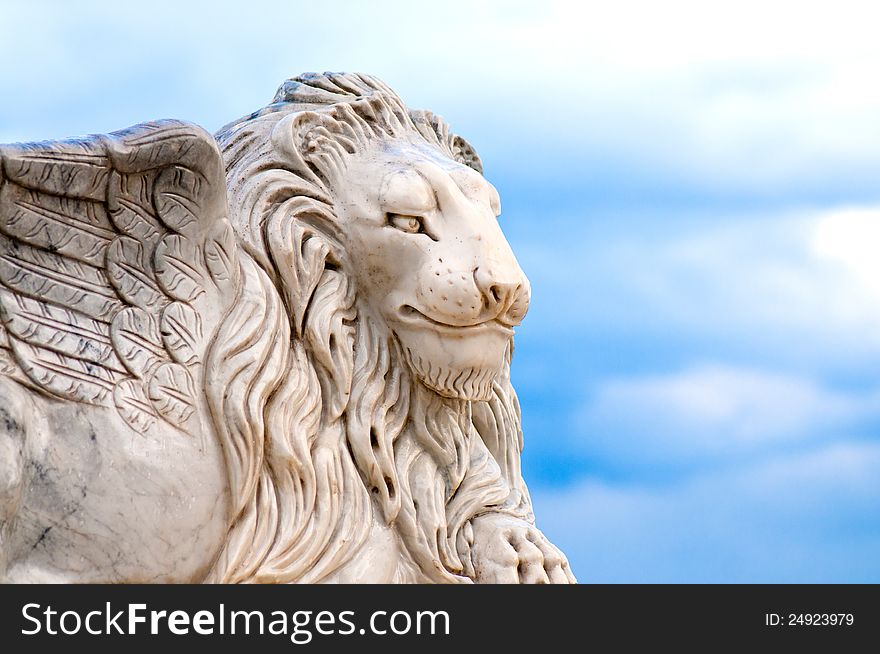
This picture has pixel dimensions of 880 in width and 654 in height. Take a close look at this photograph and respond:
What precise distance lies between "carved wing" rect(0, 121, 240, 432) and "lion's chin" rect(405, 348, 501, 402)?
0.59 metres

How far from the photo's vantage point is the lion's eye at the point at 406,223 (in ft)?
14.2

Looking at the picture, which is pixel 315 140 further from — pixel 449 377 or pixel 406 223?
pixel 449 377

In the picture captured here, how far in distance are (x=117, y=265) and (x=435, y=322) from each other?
2.92 feet

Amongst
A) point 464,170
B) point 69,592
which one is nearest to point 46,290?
point 69,592

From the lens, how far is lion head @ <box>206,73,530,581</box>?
13.4 feet

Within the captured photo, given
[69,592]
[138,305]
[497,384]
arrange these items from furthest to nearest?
[497,384]
[138,305]
[69,592]

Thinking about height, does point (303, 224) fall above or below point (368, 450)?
above

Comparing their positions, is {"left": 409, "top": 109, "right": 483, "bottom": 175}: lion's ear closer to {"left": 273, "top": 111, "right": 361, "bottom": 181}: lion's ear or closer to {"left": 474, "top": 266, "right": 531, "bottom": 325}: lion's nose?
{"left": 273, "top": 111, "right": 361, "bottom": 181}: lion's ear

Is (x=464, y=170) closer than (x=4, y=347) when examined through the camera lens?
No

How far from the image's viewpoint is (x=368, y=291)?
439 cm

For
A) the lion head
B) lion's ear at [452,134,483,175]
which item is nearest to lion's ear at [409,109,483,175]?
lion's ear at [452,134,483,175]

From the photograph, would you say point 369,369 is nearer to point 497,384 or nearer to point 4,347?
point 497,384

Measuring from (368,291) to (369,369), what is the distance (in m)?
0.23

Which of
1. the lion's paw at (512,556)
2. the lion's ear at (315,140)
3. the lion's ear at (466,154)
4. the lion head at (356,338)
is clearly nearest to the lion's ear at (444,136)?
the lion's ear at (466,154)
